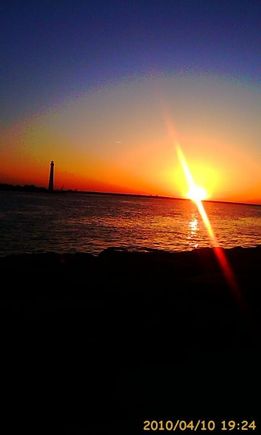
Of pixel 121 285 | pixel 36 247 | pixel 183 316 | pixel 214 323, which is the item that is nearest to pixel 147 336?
pixel 183 316

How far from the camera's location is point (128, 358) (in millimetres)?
6000

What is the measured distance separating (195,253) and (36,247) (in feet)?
46.9

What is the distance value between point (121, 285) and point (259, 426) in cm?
713

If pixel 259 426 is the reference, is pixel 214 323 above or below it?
above

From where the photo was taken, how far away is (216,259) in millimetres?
20500

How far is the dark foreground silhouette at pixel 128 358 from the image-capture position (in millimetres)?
4766

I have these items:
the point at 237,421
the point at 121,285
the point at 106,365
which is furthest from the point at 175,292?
the point at 237,421

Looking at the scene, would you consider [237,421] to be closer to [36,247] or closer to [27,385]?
[27,385]

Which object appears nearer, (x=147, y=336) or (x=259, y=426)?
(x=259, y=426)

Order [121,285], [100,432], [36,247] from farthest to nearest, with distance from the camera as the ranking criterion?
1. [36,247]
2. [121,285]
3. [100,432]

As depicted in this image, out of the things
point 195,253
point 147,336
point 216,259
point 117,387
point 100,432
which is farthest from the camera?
point 195,253

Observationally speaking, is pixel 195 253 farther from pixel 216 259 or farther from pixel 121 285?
pixel 121 285

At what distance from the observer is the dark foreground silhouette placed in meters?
4.77

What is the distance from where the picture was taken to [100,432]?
14.4 ft
